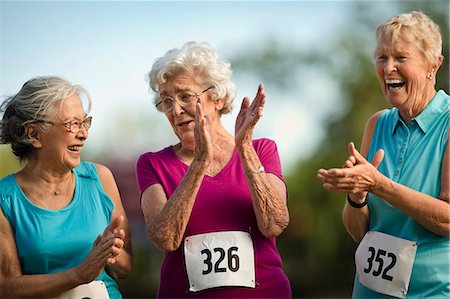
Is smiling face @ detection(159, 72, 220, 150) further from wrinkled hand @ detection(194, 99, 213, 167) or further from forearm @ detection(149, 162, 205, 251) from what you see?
forearm @ detection(149, 162, 205, 251)

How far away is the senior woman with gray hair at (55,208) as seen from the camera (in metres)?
3.34

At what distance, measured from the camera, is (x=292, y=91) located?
427 inches

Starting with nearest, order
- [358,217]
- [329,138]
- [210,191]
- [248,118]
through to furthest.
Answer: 1. [248,118]
2. [358,217]
3. [210,191]
4. [329,138]

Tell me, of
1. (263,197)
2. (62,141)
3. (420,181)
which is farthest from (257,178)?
(62,141)

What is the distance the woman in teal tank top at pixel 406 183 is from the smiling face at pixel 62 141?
125cm

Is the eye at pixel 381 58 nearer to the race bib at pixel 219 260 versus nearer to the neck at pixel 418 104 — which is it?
the neck at pixel 418 104

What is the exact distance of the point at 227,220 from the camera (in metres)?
3.51

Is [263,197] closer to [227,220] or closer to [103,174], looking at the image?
[227,220]

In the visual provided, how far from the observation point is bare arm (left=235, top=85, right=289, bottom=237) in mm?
3340

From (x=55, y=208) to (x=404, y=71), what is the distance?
1.78 m

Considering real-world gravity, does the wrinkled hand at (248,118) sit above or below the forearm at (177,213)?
above

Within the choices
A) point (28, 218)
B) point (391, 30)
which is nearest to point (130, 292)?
point (28, 218)

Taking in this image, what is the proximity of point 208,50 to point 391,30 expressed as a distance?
3.06 ft

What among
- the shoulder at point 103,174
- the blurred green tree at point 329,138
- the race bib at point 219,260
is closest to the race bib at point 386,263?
the race bib at point 219,260
